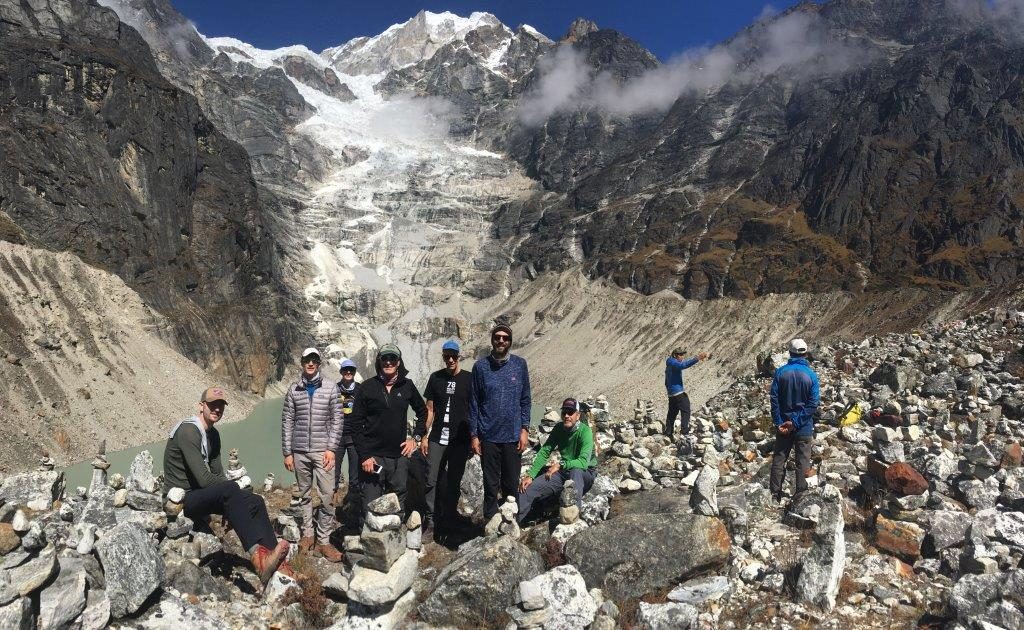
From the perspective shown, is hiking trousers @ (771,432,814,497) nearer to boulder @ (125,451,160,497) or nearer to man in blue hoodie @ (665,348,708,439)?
man in blue hoodie @ (665,348,708,439)

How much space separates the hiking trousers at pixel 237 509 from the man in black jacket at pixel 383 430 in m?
1.18

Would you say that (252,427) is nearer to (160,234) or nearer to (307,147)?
(160,234)

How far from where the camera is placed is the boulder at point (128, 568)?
5.14 m

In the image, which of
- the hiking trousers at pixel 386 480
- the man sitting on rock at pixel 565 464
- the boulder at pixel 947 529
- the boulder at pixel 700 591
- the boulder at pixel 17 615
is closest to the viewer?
the boulder at pixel 17 615

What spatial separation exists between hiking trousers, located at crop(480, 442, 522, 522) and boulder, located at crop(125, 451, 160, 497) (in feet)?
13.1

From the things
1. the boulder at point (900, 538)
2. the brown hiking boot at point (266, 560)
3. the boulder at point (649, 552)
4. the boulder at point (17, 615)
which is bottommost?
the brown hiking boot at point (266, 560)

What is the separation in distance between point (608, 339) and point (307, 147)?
414 feet

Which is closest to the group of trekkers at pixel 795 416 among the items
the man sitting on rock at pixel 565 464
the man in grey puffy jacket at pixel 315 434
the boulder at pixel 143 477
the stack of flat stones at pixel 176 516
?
the man sitting on rock at pixel 565 464

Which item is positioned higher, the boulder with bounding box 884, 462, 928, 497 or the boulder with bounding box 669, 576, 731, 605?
the boulder with bounding box 884, 462, 928, 497

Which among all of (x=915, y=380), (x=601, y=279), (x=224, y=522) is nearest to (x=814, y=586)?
(x=224, y=522)

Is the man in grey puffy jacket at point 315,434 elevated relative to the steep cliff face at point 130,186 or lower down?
lower down

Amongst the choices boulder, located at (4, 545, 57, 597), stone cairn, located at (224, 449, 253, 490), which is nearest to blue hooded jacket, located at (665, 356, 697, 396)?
stone cairn, located at (224, 449, 253, 490)

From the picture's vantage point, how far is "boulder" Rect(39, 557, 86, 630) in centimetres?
461

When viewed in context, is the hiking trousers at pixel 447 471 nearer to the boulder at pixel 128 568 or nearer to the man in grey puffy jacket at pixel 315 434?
the man in grey puffy jacket at pixel 315 434
